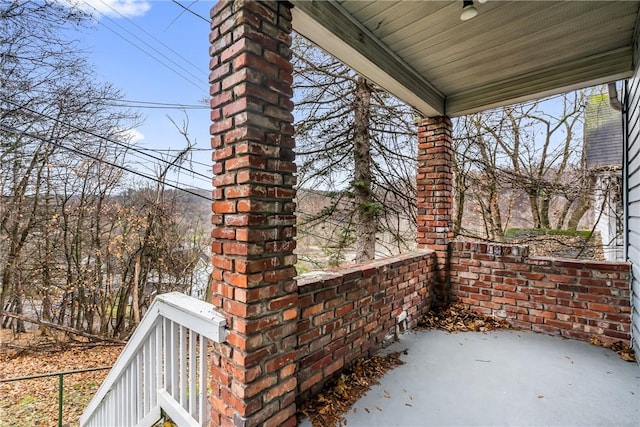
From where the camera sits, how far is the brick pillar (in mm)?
1448

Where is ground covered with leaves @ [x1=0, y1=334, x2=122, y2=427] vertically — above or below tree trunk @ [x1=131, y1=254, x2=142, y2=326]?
below

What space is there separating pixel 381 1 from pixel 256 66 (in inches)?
41.0

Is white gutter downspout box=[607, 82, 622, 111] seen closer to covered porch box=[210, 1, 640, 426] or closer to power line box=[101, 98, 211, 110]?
covered porch box=[210, 1, 640, 426]

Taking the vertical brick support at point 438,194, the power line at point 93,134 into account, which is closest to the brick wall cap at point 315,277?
the vertical brick support at point 438,194

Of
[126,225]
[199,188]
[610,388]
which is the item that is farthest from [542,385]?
[126,225]

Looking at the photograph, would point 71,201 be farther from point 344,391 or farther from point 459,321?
point 459,321

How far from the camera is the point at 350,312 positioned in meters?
2.26

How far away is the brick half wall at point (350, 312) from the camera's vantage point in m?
→ 1.90

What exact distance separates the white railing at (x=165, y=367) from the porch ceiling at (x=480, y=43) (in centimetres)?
189

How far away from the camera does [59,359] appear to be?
6.37 meters

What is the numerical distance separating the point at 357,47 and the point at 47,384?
8.37 meters

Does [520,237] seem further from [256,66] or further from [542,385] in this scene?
[256,66]

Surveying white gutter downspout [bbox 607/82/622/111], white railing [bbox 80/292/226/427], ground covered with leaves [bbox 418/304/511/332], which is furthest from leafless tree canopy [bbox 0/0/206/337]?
white gutter downspout [bbox 607/82/622/111]

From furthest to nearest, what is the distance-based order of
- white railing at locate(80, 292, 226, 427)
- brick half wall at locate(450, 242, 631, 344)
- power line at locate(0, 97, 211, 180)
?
power line at locate(0, 97, 211, 180)
brick half wall at locate(450, 242, 631, 344)
white railing at locate(80, 292, 226, 427)
